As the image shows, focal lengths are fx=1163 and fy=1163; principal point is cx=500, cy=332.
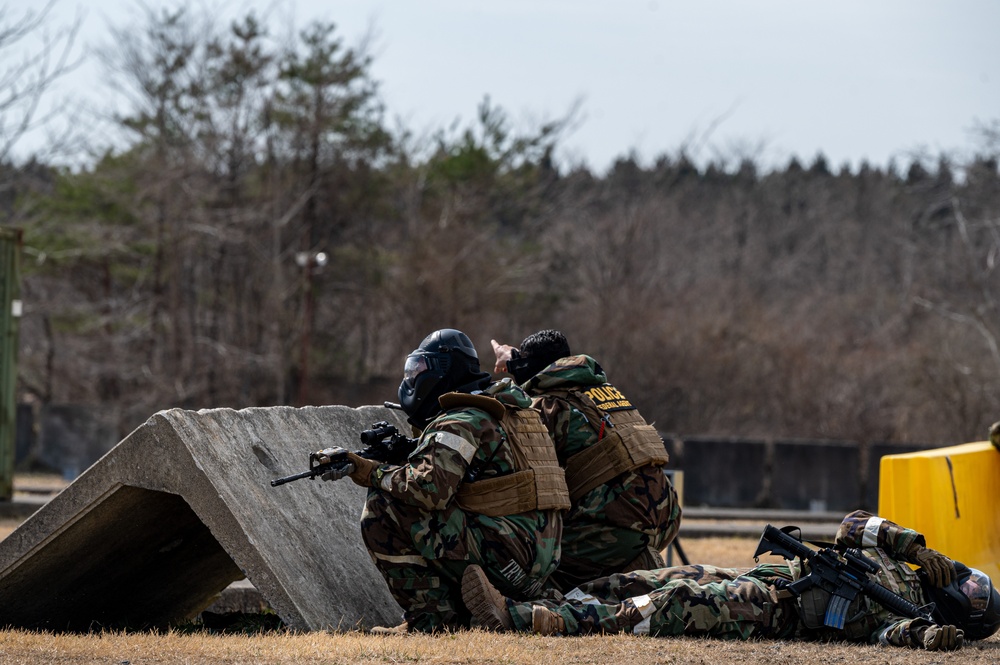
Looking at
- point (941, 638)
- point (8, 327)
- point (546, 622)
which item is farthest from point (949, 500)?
point (8, 327)

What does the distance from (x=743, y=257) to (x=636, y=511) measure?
1733 inches

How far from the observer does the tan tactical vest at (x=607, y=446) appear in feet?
23.0

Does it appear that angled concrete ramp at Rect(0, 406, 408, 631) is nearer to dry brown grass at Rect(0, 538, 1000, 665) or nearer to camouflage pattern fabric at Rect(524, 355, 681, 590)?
dry brown grass at Rect(0, 538, 1000, 665)

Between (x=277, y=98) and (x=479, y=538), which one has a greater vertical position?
(x=277, y=98)

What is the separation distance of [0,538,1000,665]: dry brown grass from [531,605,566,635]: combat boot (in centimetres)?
24

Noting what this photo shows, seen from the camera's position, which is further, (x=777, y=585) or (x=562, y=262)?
(x=562, y=262)

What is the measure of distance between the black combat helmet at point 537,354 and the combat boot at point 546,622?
6.27ft

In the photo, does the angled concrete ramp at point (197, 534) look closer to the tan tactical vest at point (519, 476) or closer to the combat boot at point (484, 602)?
the combat boot at point (484, 602)

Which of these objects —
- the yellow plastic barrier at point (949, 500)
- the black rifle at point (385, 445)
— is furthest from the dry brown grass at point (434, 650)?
the yellow plastic barrier at point (949, 500)

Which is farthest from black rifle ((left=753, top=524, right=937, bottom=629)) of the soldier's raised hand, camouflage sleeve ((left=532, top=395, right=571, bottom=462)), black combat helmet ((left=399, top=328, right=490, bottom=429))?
the soldier's raised hand

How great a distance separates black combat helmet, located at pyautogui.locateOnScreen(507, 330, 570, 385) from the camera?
7.37 meters

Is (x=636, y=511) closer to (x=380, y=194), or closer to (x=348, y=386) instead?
(x=348, y=386)

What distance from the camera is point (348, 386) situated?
31.8 m

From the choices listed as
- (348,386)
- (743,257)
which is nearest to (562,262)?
(348,386)
